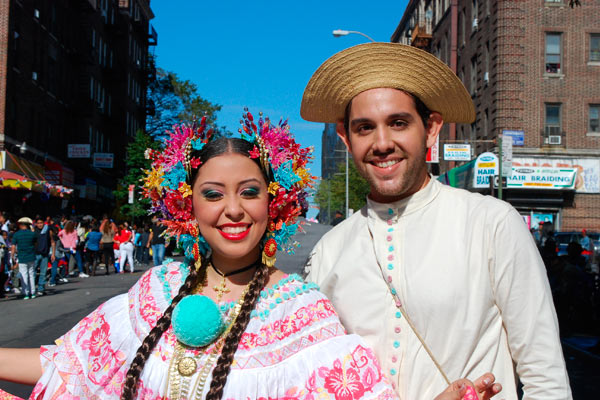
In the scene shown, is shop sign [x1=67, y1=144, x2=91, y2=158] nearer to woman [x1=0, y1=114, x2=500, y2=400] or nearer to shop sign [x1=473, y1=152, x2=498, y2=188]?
shop sign [x1=473, y1=152, x2=498, y2=188]

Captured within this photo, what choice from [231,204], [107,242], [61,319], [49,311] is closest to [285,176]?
→ [231,204]

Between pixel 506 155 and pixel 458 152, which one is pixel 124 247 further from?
pixel 458 152

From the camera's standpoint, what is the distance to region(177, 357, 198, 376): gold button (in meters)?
2.49

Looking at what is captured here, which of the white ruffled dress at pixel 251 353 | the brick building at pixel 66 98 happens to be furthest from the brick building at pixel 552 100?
the white ruffled dress at pixel 251 353

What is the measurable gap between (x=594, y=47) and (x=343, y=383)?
2646cm

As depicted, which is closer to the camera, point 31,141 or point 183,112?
point 31,141

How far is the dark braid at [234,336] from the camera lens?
7.84 ft

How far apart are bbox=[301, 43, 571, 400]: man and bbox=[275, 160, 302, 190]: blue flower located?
32 cm

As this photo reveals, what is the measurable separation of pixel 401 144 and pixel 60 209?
28692mm

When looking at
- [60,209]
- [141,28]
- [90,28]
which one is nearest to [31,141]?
[60,209]

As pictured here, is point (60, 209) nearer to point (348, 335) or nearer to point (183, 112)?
point (183, 112)

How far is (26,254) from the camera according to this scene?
12.6m

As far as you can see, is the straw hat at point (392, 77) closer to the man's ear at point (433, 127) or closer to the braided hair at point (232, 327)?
the man's ear at point (433, 127)

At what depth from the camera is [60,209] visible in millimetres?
28609
